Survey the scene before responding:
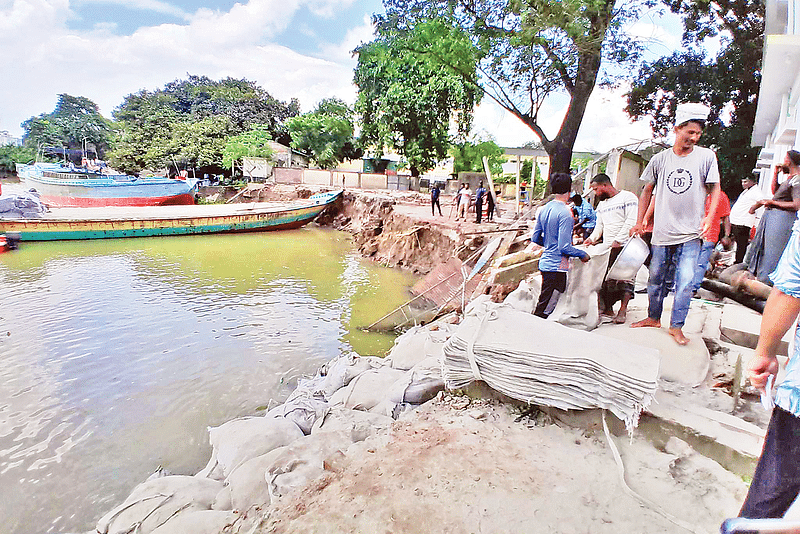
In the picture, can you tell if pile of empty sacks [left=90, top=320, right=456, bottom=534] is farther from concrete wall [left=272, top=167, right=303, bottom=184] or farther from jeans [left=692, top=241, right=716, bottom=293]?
concrete wall [left=272, top=167, right=303, bottom=184]

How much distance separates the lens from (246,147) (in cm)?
2664

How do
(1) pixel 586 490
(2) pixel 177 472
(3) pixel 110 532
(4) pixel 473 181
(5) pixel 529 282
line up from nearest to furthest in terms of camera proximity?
(1) pixel 586 490 < (3) pixel 110 532 < (2) pixel 177 472 < (5) pixel 529 282 < (4) pixel 473 181

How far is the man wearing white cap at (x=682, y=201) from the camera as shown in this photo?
275 cm

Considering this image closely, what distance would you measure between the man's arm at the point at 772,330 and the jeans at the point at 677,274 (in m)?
1.71

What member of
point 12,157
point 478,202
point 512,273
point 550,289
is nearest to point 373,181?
point 478,202

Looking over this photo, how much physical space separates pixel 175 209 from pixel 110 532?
18085 mm

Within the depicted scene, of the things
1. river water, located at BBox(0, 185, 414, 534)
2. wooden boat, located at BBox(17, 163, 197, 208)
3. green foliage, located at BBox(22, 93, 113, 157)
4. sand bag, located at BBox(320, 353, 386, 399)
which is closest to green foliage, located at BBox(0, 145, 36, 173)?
green foliage, located at BBox(22, 93, 113, 157)

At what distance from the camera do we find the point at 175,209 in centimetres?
1784

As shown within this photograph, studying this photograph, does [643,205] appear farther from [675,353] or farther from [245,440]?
[245,440]

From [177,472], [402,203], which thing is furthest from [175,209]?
[177,472]

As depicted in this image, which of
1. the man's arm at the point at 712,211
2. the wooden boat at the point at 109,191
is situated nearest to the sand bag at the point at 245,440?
the man's arm at the point at 712,211

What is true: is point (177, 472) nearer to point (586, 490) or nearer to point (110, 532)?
point (110, 532)

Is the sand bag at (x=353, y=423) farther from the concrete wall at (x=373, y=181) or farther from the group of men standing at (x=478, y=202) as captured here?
the concrete wall at (x=373, y=181)

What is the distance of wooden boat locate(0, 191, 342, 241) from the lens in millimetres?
13430
